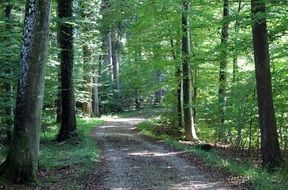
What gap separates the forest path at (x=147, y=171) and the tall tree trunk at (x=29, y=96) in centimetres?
164

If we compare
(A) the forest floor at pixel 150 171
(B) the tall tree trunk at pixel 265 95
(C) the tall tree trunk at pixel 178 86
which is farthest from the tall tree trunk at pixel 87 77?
(B) the tall tree trunk at pixel 265 95

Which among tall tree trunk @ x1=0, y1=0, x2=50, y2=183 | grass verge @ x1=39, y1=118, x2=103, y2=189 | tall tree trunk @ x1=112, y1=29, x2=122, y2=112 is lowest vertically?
grass verge @ x1=39, y1=118, x2=103, y2=189

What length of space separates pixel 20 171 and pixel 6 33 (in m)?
5.68

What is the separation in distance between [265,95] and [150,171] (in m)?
4.09

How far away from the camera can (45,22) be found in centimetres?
948

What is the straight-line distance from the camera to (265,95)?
12406mm

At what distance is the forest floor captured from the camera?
10.2 meters

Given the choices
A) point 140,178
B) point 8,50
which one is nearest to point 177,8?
point 8,50

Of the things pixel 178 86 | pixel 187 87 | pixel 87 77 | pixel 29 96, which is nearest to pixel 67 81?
pixel 187 87

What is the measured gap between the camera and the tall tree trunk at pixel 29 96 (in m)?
9.29

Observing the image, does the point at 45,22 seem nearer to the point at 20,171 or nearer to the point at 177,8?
the point at 20,171

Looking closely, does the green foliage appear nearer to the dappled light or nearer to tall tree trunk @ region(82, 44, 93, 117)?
the dappled light

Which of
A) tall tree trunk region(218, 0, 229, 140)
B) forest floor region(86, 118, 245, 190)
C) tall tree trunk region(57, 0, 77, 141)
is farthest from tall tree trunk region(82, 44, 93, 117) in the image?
forest floor region(86, 118, 245, 190)

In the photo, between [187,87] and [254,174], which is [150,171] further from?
[187,87]
